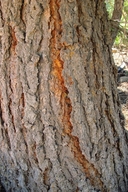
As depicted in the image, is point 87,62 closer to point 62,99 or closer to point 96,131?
point 62,99

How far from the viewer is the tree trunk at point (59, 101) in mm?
1276

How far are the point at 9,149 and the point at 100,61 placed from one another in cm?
74

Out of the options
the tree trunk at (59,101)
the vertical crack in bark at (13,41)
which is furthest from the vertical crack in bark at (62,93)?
the vertical crack in bark at (13,41)

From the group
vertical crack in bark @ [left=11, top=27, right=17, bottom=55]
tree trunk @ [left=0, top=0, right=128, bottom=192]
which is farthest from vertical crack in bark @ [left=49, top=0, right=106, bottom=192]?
vertical crack in bark @ [left=11, top=27, right=17, bottom=55]

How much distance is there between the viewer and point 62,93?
4.58 feet

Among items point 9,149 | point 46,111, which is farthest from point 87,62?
point 9,149

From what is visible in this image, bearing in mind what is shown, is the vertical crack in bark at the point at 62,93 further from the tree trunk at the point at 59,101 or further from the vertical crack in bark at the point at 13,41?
the vertical crack in bark at the point at 13,41

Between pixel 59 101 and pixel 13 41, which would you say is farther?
pixel 59 101

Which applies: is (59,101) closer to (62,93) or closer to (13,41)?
(62,93)

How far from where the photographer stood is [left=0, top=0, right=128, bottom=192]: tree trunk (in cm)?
128

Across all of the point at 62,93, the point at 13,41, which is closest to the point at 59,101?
the point at 62,93

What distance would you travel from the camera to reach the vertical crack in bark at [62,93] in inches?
49.8

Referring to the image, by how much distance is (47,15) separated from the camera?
4.10 feet

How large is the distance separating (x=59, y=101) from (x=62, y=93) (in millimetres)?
46
